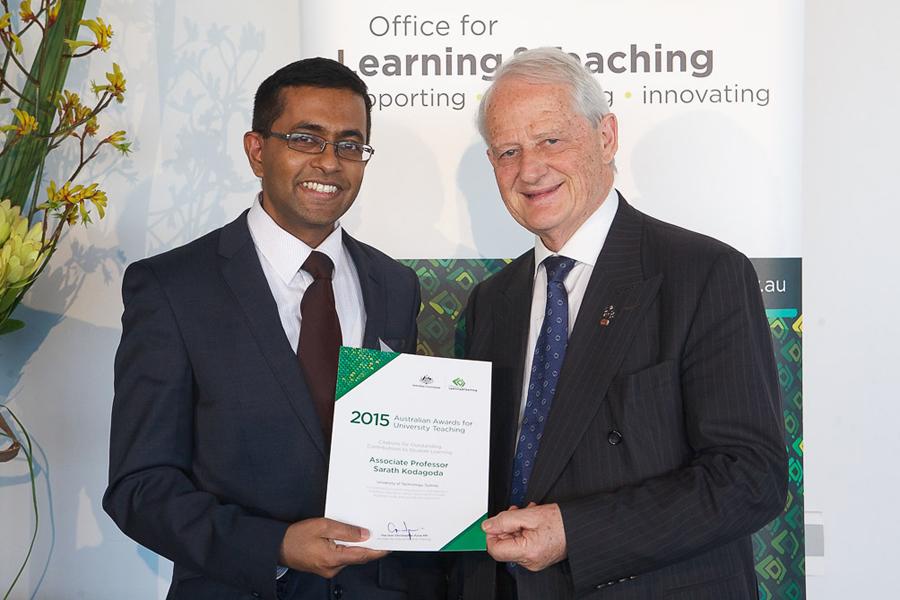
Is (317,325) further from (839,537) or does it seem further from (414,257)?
(839,537)

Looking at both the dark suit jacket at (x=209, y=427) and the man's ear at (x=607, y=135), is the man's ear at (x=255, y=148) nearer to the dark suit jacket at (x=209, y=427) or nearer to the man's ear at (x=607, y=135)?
the dark suit jacket at (x=209, y=427)

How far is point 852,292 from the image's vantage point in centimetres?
347

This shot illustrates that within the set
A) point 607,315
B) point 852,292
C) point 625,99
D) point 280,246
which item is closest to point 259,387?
point 280,246

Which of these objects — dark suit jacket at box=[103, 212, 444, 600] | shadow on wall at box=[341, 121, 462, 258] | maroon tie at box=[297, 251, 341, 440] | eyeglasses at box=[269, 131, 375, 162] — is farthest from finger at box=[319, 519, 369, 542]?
shadow on wall at box=[341, 121, 462, 258]

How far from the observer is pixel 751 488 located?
83.1 inches

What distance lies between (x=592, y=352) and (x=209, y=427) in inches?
37.7

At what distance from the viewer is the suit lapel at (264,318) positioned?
2350 millimetres

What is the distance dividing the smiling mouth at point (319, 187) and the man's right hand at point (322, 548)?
2.80ft

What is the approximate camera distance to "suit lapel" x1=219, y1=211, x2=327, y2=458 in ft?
7.71

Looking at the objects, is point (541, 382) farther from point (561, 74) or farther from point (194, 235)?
point (194, 235)

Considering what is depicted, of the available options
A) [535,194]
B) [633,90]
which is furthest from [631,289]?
[633,90]

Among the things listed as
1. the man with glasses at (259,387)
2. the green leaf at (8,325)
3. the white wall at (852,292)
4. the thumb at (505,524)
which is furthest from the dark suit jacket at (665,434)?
the green leaf at (8,325)

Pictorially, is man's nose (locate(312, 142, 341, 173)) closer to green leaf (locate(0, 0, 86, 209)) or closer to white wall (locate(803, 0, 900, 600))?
green leaf (locate(0, 0, 86, 209))

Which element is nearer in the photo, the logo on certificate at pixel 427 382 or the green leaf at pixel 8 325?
the logo on certificate at pixel 427 382
